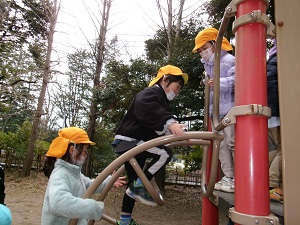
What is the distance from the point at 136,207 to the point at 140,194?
509cm

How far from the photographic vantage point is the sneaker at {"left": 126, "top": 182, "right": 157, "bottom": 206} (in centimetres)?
157

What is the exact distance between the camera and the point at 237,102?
34.3 inches

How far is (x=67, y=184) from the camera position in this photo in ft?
4.73

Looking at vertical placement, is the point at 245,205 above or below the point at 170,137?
below

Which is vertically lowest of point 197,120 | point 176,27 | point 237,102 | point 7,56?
A: point 237,102

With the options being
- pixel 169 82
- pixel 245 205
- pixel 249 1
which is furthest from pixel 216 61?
pixel 245 205

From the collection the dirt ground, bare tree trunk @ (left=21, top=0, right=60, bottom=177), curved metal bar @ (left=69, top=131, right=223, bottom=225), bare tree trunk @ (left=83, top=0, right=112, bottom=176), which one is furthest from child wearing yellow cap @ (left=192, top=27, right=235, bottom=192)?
bare tree trunk @ (left=21, top=0, right=60, bottom=177)

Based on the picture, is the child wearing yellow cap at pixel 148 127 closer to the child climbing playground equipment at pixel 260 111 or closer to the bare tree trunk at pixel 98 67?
the child climbing playground equipment at pixel 260 111

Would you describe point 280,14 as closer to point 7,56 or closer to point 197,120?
point 197,120

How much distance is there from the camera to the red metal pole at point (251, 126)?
31.1 inches

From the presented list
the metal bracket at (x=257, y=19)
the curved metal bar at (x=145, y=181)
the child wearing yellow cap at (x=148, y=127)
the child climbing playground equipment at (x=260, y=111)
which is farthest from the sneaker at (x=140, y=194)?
the metal bracket at (x=257, y=19)

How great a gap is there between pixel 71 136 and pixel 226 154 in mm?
1042

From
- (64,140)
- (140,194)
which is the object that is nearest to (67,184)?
(64,140)

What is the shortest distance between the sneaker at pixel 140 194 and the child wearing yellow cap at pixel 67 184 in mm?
170
